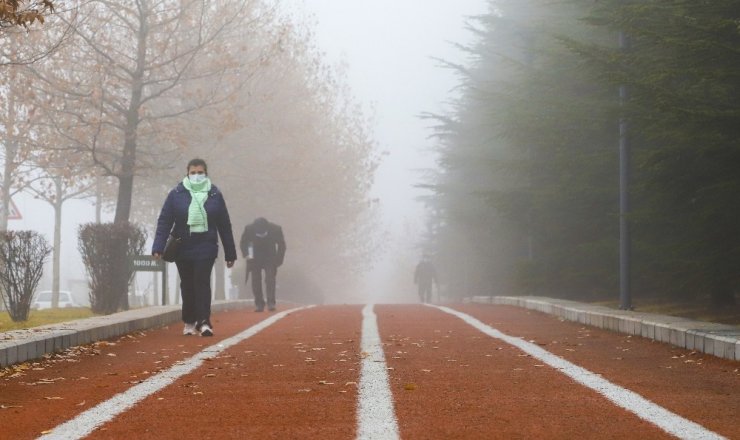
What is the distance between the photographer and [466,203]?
3703 cm

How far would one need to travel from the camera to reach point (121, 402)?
7.19 meters

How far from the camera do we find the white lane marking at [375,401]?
5875mm

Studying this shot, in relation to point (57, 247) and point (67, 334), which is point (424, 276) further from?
point (67, 334)

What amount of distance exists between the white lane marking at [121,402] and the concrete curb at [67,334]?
154 cm

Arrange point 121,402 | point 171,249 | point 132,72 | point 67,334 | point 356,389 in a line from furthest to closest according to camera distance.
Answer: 1. point 132,72
2. point 171,249
3. point 67,334
4. point 356,389
5. point 121,402

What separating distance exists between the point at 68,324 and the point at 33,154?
Result: 991 inches

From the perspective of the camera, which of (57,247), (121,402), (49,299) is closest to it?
(121,402)

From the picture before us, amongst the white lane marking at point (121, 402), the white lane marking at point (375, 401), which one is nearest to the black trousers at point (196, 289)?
the white lane marking at point (121, 402)

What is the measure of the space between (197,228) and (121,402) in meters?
6.34

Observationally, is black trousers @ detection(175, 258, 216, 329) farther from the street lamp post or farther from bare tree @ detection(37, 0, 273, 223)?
bare tree @ detection(37, 0, 273, 223)

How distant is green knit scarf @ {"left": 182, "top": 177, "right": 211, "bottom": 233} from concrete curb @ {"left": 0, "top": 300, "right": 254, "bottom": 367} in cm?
166

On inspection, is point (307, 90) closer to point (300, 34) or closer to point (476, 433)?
point (300, 34)

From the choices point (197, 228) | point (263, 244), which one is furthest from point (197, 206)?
point (263, 244)

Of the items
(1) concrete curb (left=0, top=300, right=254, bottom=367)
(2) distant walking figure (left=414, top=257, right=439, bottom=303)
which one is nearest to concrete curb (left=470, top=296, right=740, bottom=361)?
(1) concrete curb (left=0, top=300, right=254, bottom=367)
